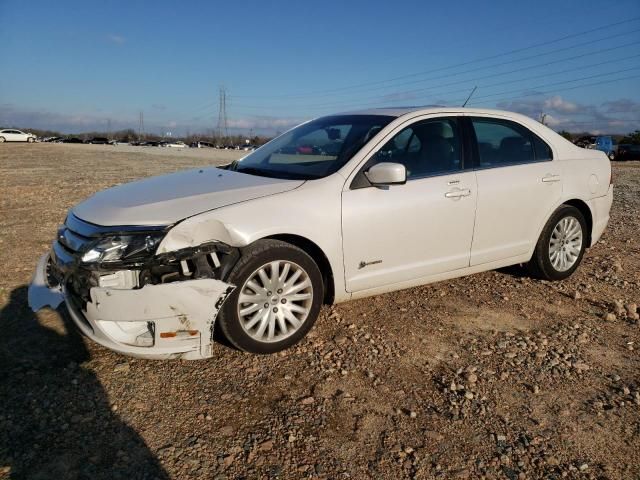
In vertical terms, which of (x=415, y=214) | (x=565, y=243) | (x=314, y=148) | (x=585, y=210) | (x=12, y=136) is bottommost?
(x=12, y=136)

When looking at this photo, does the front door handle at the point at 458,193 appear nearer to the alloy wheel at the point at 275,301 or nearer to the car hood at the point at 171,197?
the car hood at the point at 171,197

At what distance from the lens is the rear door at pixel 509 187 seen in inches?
169

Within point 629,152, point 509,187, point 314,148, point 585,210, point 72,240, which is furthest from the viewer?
point 629,152

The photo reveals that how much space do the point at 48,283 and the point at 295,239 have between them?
172 centimetres

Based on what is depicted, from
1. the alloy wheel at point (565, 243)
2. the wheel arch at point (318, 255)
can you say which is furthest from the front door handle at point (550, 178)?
the wheel arch at point (318, 255)

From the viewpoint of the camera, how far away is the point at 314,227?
3.47 metres

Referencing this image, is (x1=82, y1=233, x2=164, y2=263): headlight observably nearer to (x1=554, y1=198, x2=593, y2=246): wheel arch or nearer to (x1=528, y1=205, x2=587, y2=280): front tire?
(x1=528, y1=205, x2=587, y2=280): front tire

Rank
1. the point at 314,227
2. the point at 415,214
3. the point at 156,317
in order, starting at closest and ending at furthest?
the point at 156,317, the point at 314,227, the point at 415,214

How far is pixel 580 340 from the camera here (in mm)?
3758

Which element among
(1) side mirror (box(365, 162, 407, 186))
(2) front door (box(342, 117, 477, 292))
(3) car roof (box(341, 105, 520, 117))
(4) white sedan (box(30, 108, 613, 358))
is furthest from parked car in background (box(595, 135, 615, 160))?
(1) side mirror (box(365, 162, 407, 186))

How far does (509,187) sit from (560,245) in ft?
3.35

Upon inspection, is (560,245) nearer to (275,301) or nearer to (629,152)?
(275,301)

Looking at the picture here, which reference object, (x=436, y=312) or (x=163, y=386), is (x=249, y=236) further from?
(x=436, y=312)

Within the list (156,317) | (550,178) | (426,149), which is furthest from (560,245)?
(156,317)
